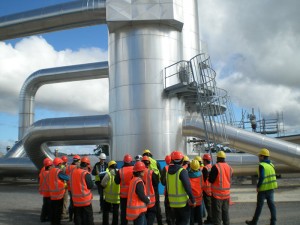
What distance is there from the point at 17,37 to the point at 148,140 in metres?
10.1

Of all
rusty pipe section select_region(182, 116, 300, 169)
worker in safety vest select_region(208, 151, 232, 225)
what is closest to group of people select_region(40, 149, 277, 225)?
worker in safety vest select_region(208, 151, 232, 225)

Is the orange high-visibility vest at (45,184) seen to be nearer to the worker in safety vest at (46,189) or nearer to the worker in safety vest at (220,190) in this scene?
the worker in safety vest at (46,189)

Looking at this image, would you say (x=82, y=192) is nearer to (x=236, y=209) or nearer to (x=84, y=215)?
(x=84, y=215)

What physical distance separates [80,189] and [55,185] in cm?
162

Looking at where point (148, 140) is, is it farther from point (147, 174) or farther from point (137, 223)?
point (137, 223)

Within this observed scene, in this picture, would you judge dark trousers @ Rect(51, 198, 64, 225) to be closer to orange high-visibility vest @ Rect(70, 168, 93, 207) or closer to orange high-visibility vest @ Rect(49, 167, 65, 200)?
orange high-visibility vest @ Rect(49, 167, 65, 200)

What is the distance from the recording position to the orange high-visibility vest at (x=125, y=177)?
275 inches

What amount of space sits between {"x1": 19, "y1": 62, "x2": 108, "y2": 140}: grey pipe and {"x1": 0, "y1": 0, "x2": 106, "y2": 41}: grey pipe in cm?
344

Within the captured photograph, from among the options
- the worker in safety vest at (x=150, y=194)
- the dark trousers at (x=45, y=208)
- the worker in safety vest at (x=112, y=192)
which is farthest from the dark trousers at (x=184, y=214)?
the dark trousers at (x=45, y=208)

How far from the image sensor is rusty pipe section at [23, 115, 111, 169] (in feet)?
48.7

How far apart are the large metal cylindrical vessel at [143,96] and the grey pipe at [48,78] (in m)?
5.46

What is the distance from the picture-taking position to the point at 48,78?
21.1m

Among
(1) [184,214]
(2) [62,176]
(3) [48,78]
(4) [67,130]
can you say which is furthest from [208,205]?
(3) [48,78]

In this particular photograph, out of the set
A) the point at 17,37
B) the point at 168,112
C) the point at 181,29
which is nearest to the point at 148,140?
the point at 168,112
